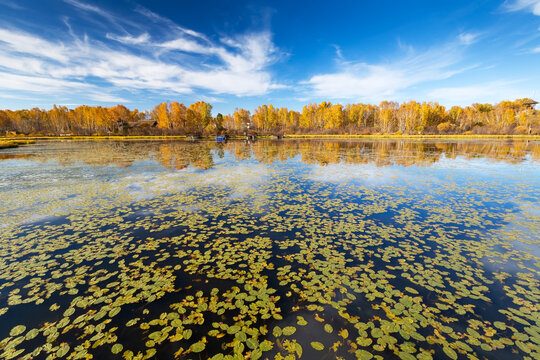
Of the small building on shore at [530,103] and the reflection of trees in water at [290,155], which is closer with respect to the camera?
the reflection of trees in water at [290,155]

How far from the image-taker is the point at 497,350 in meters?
3.18

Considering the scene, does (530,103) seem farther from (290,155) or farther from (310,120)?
(290,155)

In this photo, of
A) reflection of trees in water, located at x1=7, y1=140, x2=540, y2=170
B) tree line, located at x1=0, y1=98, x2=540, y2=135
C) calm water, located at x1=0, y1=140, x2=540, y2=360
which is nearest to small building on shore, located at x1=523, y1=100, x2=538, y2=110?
tree line, located at x1=0, y1=98, x2=540, y2=135

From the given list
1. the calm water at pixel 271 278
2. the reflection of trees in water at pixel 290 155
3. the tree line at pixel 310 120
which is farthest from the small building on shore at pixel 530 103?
the calm water at pixel 271 278

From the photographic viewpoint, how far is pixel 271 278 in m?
4.82

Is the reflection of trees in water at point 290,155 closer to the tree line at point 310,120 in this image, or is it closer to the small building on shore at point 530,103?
the tree line at point 310,120

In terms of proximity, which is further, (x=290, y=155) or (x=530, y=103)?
(x=530, y=103)

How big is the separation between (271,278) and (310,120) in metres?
112

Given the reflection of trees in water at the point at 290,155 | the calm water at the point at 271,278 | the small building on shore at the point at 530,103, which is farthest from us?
the small building on shore at the point at 530,103

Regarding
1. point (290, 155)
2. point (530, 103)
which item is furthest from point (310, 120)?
point (530, 103)

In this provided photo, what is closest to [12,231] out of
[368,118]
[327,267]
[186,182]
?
[186,182]

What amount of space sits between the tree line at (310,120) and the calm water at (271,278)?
3297 inches

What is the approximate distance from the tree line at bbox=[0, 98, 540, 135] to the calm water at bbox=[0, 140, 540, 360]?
83750 mm

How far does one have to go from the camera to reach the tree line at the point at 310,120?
8488cm
